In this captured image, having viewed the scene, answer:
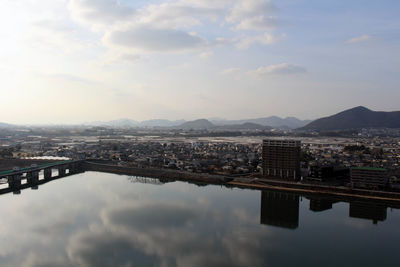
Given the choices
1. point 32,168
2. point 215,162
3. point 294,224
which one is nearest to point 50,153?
point 32,168

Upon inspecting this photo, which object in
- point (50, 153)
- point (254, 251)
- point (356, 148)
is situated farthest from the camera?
point (356, 148)

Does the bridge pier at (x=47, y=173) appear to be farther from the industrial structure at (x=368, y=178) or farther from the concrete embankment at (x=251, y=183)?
the industrial structure at (x=368, y=178)

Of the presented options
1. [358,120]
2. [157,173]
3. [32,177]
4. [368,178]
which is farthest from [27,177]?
[358,120]

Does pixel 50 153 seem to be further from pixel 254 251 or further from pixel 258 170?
pixel 254 251

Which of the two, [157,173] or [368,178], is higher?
[368,178]

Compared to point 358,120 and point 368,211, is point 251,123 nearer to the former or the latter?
point 358,120

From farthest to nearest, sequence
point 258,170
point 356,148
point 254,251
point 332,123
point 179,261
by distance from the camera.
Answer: point 332,123 < point 356,148 < point 258,170 < point 254,251 < point 179,261

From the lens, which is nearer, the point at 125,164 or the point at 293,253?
the point at 293,253

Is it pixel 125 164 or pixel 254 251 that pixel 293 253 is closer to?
pixel 254 251
